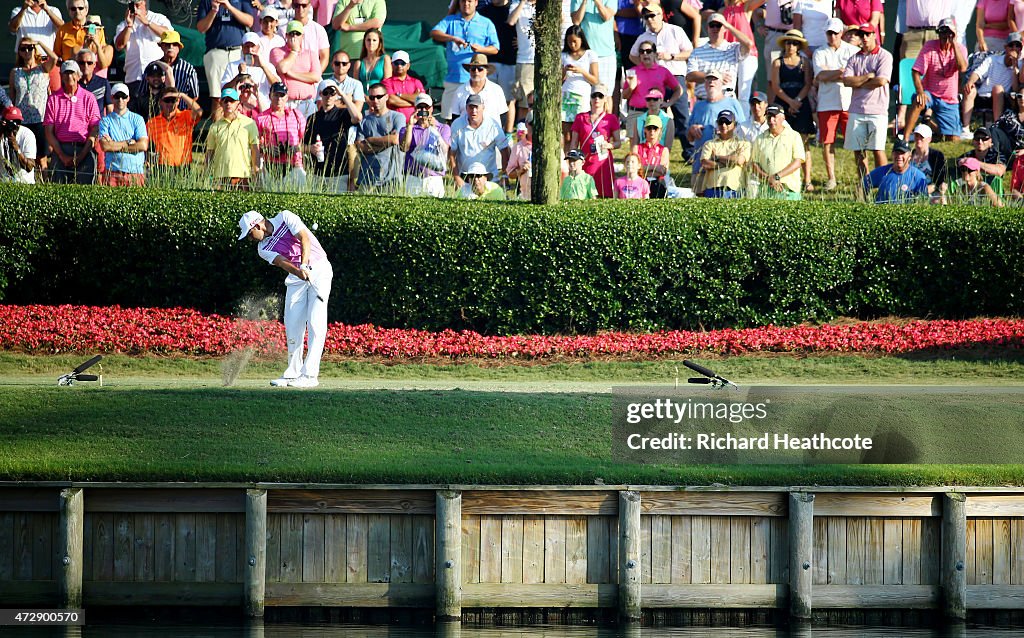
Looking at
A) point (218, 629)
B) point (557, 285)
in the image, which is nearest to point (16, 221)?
point (557, 285)

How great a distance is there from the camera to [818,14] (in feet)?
63.8

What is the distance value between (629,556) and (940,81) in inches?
469

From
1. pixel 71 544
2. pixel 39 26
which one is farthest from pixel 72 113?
pixel 71 544

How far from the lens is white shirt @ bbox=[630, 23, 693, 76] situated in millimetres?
18766

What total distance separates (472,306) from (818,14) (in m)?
7.70

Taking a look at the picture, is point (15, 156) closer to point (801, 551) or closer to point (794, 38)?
point (794, 38)

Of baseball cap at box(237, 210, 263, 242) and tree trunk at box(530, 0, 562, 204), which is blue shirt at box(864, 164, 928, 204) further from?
baseball cap at box(237, 210, 263, 242)

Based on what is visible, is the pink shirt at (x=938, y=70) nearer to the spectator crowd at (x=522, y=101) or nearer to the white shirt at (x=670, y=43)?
the spectator crowd at (x=522, y=101)

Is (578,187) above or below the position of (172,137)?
below

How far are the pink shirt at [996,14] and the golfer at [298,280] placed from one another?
11914mm

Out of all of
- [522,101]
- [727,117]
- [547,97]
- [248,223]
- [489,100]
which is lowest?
[248,223]

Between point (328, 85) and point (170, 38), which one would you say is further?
point (170, 38)

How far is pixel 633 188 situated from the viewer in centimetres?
1736

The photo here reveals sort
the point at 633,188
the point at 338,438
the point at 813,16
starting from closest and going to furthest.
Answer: the point at 338,438 < the point at 633,188 < the point at 813,16
